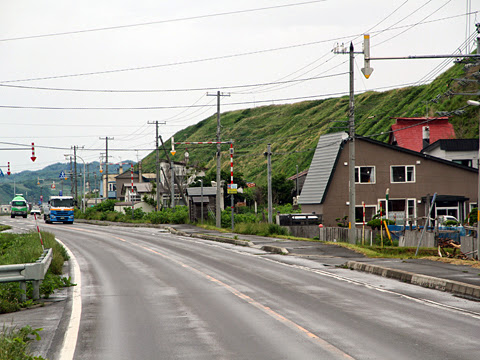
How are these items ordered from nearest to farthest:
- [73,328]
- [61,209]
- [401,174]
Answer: [73,328], [401,174], [61,209]

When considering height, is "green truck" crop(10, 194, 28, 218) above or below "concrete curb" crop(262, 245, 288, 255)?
above

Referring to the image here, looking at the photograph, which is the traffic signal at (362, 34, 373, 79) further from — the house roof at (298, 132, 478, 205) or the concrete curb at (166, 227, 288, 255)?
the house roof at (298, 132, 478, 205)

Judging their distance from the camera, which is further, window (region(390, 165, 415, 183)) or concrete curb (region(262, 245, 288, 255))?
window (region(390, 165, 415, 183))

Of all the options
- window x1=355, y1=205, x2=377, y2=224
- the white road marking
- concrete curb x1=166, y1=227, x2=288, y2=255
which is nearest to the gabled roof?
window x1=355, y1=205, x2=377, y2=224

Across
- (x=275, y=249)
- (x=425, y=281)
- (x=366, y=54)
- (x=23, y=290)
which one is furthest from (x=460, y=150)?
(x=23, y=290)

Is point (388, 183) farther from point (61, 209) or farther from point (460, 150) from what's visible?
point (61, 209)

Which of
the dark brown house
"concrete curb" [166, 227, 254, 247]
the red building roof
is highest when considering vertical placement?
the red building roof

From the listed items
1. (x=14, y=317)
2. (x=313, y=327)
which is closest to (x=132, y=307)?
(x=14, y=317)

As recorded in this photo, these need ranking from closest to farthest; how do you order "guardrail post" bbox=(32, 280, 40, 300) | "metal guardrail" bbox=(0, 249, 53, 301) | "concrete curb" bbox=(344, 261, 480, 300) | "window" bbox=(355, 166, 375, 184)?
"metal guardrail" bbox=(0, 249, 53, 301)
"guardrail post" bbox=(32, 280, 40, 300)
"concrete curb" bbox=(344, 261, 480, 300)
"window" bbox=(355, 166, 375, 184)

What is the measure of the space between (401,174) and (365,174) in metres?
2.87

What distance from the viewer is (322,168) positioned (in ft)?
154

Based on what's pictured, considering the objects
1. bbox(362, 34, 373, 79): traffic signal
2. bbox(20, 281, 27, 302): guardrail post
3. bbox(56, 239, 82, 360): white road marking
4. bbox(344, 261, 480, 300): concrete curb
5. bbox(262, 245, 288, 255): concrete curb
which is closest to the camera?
bbox(56, 239, 82, 360): white road marking

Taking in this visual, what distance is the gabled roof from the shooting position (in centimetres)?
4541

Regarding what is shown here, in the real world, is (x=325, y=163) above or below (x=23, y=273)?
above
